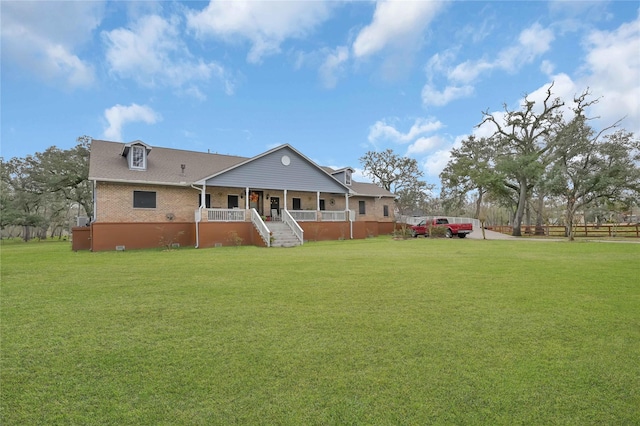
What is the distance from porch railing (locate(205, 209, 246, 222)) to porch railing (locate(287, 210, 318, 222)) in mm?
3278

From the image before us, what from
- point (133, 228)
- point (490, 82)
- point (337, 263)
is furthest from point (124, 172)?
point (490, 82)

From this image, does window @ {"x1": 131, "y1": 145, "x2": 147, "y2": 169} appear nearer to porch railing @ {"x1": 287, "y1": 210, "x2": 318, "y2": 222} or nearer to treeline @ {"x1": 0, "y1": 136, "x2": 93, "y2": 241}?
porch railing @ {"x1": 287, "y1": 210, "x2": 318, "y2": 222}

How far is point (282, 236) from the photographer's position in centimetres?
1877

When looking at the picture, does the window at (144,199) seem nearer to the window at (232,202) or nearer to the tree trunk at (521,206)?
the window at (232,202)

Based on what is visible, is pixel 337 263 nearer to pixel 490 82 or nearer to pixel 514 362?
pixel 514 362

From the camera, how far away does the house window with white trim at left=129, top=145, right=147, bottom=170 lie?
63.3ft

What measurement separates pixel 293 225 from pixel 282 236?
1.61m

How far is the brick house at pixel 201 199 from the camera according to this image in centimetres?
1789

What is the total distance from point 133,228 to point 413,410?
1900cm

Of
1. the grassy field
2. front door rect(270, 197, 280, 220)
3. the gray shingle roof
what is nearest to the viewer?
the grassy field

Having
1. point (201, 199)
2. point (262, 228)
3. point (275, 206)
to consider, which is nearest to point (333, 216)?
point (275, 206)

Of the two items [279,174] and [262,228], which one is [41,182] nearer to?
[279,174]

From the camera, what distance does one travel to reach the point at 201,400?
2.59m

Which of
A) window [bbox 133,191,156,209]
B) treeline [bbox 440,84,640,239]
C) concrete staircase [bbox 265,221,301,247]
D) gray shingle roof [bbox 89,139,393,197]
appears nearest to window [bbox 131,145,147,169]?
gray shingle roof [bbox 89,139,393,197]
